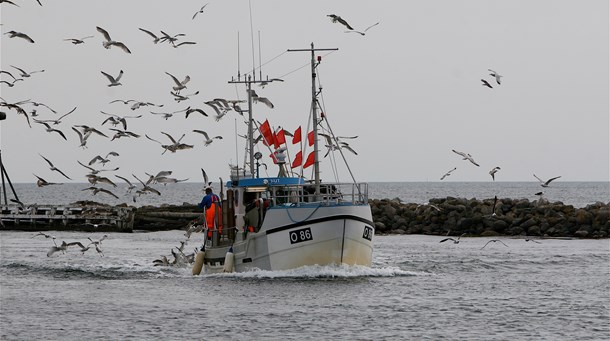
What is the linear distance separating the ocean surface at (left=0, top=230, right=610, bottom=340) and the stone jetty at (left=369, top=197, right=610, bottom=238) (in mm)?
14834

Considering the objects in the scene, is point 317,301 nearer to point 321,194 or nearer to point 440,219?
point 321,194

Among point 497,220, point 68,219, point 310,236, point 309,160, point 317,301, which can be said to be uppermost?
point 309,160

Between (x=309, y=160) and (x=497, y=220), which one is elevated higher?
(x=309, y=160)

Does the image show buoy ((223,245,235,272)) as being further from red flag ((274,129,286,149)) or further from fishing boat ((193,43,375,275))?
red flag ((274,129,286,149))

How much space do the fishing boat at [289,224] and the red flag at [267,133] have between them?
109mm

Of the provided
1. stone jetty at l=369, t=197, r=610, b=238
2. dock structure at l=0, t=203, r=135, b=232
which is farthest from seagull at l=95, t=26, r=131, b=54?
dock structure at l=0, t=203, r=135, b=232

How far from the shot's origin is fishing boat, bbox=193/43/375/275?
29.5 metres

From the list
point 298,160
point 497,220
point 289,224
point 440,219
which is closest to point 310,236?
point 289,224

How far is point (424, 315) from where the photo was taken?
25016 mm

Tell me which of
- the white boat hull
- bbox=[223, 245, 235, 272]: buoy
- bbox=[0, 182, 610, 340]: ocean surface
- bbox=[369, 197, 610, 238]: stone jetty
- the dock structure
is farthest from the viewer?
the dock structure

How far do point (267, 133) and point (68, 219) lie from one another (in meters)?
33.5

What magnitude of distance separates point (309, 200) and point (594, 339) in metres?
10.7

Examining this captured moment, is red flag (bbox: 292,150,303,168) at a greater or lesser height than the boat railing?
greater

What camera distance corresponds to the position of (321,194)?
29688 mm
